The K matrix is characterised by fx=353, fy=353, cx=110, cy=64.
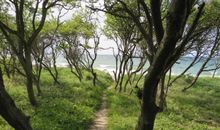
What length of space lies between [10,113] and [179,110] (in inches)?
923

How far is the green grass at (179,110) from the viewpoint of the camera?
64.6 ft

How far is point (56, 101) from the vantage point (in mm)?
23688

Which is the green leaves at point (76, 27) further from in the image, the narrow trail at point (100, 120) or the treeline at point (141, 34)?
the narrow trail at point (100, 120)

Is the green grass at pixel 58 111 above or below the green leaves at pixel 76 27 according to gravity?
below

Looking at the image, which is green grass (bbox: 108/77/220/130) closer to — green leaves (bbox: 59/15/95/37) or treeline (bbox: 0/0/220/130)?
treeline (bbox: 0/0/220/130)

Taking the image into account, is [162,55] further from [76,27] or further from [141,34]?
[76,27]

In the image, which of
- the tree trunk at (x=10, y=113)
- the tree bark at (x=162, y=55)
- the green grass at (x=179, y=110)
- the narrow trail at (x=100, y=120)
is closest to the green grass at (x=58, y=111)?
the narrow trail at (x=100, y=120)

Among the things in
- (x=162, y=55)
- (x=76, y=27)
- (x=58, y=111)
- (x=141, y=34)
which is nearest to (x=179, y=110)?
(x=58, y=111)

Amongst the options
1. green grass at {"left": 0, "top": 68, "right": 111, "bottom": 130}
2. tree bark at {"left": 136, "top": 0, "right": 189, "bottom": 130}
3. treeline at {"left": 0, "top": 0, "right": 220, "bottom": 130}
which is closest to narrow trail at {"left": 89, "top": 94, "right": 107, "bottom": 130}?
green grass at {"left": 0, "top": 68, "right": 111, "bottom": 130}

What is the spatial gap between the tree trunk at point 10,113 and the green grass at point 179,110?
11.6m

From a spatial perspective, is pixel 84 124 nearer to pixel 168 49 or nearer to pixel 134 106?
pixel 134 106

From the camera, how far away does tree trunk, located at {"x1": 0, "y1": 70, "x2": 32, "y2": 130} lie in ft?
19.5

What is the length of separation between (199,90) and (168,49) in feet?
124

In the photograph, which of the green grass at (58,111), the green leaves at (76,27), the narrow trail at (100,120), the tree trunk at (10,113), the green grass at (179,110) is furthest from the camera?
the green leaves at (76,27)
